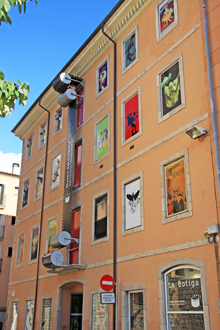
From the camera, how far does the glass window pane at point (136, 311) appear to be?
12.0 metres

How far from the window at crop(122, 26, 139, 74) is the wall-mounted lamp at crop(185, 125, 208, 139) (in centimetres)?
521

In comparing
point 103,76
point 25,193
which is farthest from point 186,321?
point 25,193

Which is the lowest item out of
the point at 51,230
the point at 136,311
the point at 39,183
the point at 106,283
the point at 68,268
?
the point at 136,311

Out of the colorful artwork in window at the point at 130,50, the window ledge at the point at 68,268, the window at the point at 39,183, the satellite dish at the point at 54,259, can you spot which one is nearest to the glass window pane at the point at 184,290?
the window ledge at the point at 68,268

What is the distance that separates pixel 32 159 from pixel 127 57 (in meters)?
11.1

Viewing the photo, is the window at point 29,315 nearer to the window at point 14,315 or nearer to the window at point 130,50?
the window at point 14,315

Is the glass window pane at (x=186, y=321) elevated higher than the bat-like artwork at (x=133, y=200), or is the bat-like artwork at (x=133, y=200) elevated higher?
the bat-like artwork at (x=133, y=200)

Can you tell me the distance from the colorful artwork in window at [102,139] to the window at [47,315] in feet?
22.9

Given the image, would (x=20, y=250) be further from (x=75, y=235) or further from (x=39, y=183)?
(x=75, y=235)

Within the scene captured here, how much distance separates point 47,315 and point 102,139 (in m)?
8.19

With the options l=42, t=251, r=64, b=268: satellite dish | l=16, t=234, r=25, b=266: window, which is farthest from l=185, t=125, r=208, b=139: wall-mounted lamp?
l=16, t=234, r=25, b=266: window

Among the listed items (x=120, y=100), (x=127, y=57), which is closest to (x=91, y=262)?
(x=120, y=100)

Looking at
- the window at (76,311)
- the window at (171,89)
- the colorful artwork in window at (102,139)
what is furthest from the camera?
the colorful artwork in window at (102,139)

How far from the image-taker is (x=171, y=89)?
42.1ft
